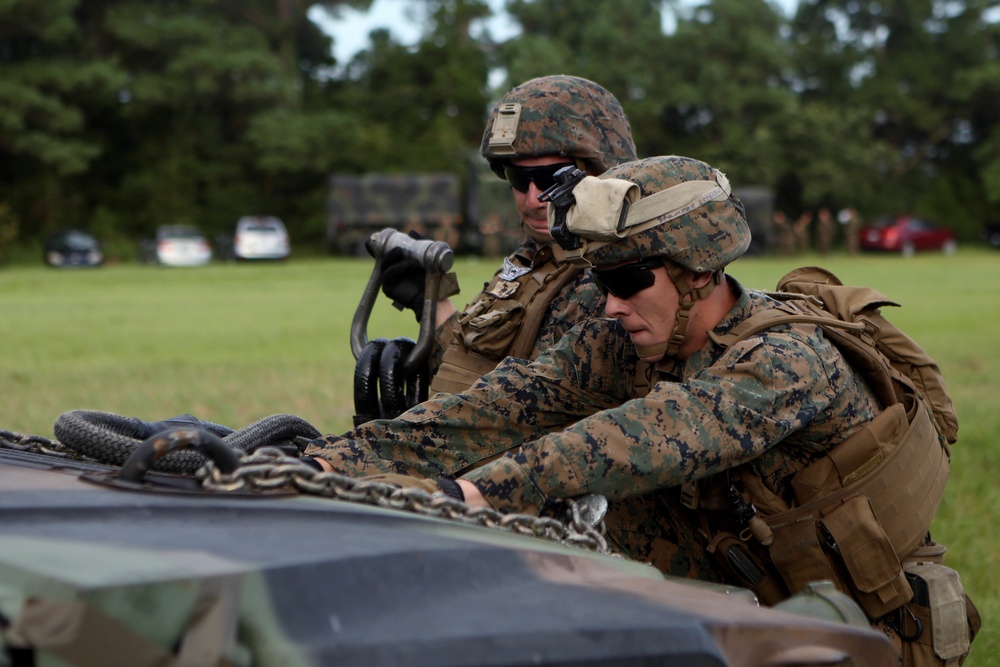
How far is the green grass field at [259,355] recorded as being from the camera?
734cm

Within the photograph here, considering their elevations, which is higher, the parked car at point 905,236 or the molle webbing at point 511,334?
the molle webbing at point 511,334

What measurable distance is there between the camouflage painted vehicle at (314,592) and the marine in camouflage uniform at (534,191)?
1.95 metres

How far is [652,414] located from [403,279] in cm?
221

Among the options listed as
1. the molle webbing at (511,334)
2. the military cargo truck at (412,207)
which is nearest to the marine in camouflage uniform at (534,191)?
the molle webbing at (511,334)

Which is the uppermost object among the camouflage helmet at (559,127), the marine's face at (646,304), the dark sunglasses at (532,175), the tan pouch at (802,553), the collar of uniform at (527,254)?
the camouflage helmet at (559,127)

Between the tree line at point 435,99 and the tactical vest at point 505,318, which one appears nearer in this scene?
the tactical vest at point 505,318

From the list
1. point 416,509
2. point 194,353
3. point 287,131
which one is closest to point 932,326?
point 194,353

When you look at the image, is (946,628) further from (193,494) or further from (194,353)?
(194,353)

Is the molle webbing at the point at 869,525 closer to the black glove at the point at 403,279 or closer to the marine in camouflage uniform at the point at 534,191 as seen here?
the marine in camouflage uniform at the point at 534,191

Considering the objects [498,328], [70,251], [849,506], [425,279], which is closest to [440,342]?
[425,279]

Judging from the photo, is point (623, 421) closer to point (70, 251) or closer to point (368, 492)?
point (368, 492)

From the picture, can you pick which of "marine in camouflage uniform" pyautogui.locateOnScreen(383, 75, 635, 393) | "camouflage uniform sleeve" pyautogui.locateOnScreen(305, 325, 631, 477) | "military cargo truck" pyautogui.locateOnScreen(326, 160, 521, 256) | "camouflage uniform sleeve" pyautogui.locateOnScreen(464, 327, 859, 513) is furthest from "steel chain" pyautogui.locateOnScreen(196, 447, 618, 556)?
"military cargo truck" pyautogui.locateOnScreen(326, 160, 521, 256)

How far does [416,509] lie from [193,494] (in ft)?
1.38

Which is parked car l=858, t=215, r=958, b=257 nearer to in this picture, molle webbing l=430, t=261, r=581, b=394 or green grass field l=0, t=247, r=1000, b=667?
green grass field l=0, t=247, r=1000, b=667
